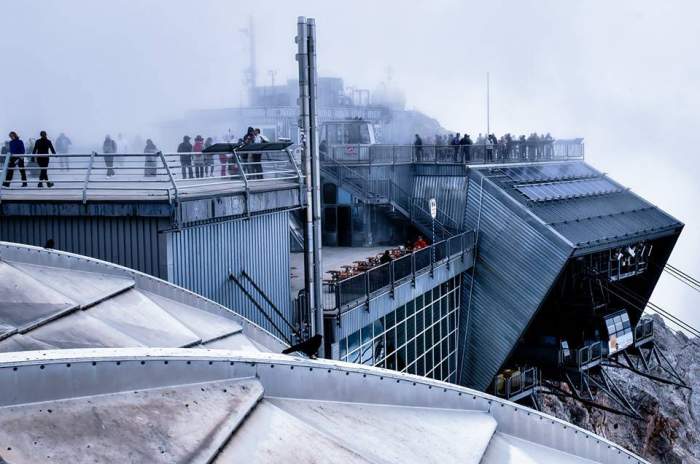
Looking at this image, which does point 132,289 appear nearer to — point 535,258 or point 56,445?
point 56,445

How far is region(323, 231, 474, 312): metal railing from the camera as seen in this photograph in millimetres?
18656

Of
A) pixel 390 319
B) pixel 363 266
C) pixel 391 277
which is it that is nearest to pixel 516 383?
pixel 390 319

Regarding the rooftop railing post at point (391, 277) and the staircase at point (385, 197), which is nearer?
the rooftop railing post at point (391, 277)

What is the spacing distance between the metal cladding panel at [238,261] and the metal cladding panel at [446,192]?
520 inches

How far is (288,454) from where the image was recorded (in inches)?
267

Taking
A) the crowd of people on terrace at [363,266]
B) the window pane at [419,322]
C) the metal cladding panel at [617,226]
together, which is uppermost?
the metal cladding panel at [617,226]

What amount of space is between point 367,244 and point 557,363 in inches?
280

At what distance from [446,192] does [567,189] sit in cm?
428

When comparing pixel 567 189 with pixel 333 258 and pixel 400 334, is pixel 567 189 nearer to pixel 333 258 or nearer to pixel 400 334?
pixel 333 258

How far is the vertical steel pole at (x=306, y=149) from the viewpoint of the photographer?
15938mm

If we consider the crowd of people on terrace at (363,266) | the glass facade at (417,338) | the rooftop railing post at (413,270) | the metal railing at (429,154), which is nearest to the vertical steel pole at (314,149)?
the glass facade at (417,338)

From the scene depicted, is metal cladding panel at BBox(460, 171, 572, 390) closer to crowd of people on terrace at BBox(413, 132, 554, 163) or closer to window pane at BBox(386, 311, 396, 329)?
crowd of people on terrace at BBox(413, 132, 554, 163)

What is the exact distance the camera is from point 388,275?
21.5m

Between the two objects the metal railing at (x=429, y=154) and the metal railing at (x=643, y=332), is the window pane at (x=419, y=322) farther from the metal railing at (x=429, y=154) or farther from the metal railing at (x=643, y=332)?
the metal railing at (x=643, y=332)
